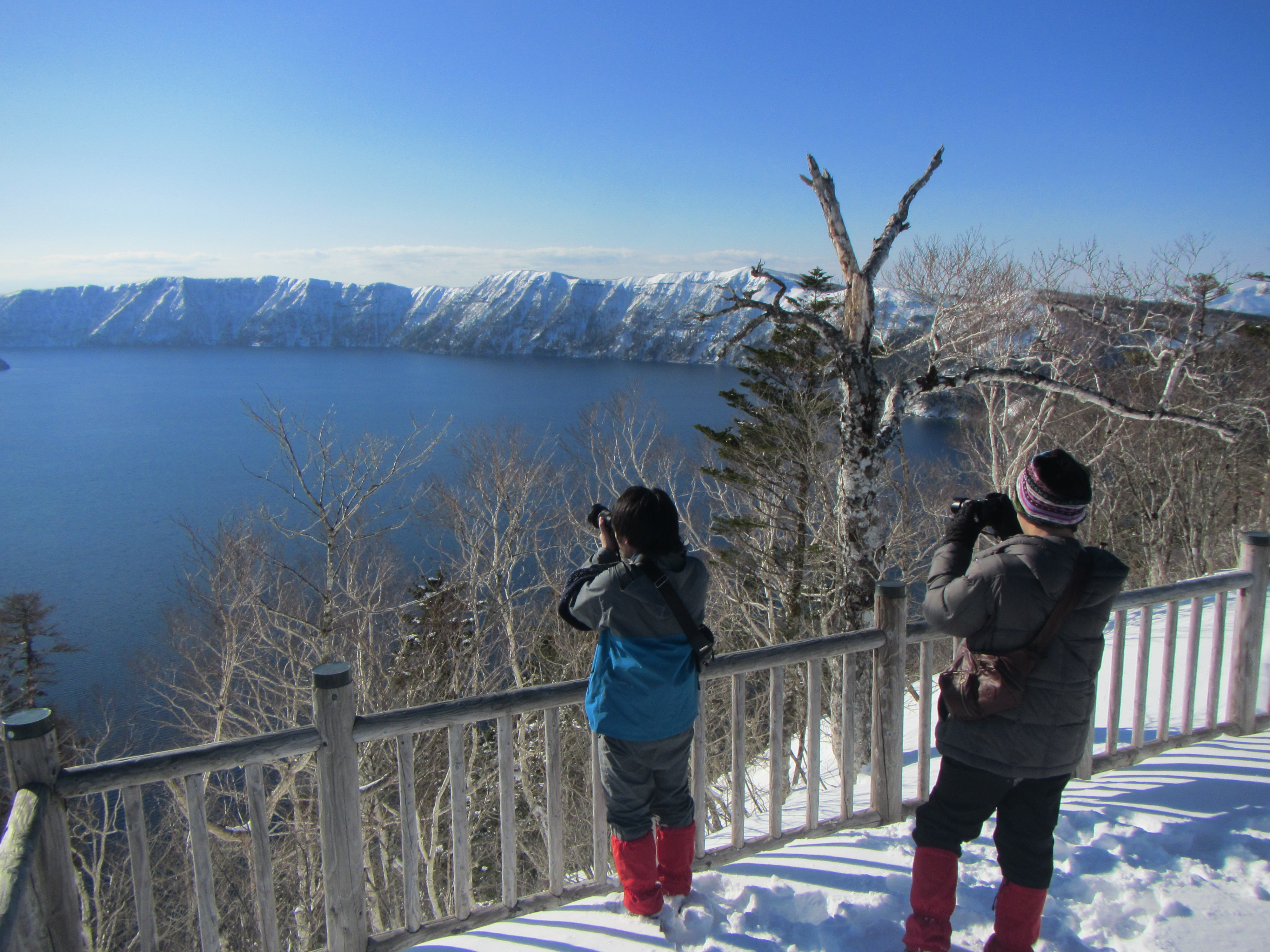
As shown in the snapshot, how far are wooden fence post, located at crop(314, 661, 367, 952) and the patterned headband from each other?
2105 millimetres

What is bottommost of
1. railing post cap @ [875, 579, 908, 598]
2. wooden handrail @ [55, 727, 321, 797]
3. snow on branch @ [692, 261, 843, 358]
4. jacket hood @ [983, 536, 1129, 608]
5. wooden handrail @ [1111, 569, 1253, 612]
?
wooden handrail @ [55, 727, 321, 797]

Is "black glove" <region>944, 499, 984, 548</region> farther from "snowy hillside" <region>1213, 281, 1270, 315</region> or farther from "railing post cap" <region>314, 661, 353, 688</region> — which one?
"snowy hillside" <region>1213, 281, 1270, 315</region>

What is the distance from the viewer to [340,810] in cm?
245

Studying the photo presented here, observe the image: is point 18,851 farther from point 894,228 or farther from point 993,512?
point 894,228

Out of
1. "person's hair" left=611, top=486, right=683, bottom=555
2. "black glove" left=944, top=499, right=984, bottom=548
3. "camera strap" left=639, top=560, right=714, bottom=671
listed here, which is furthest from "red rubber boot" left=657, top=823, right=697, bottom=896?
"black glove" left=944, top=499, right=984, bottom=548

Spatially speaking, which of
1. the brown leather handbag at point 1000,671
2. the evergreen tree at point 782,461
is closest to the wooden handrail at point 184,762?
the brown leather handbag at point 1000,671

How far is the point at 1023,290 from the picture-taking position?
53.3 feet

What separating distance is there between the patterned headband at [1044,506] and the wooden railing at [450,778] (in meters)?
1.01

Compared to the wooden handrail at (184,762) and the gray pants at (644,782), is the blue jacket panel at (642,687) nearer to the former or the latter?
the gray pants at (644,782)

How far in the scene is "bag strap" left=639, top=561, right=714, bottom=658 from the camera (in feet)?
7.34

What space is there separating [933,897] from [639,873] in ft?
3.10

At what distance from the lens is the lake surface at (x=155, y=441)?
25.2 m

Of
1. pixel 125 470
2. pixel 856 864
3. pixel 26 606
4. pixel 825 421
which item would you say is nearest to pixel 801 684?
pixel 825 421

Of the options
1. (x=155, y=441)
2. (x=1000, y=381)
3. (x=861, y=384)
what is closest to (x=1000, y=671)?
(x=861, y=384)
